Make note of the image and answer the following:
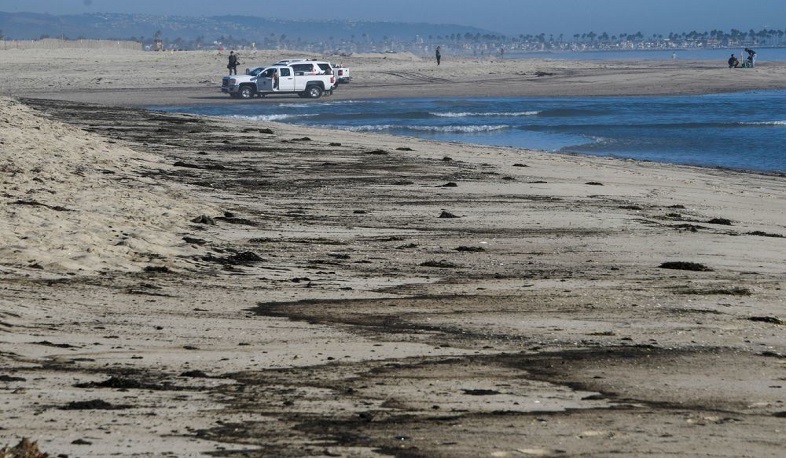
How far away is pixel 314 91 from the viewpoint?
4884 centimetres

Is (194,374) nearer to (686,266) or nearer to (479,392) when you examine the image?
(479,392)

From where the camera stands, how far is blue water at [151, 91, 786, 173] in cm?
2603

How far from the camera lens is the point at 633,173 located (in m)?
17.7

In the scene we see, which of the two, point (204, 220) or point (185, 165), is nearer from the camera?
point (204, 220)

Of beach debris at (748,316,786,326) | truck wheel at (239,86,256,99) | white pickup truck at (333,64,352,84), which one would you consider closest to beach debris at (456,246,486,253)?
beach debris at (748,316,786,326)

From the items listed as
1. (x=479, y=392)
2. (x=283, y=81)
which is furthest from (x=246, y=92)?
(x=479, y=392)

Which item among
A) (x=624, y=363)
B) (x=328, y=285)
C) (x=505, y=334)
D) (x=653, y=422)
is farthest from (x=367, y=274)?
(x=653, y=422)

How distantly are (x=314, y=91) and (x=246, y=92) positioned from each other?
307cm

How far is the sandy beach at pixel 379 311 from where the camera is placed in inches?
184

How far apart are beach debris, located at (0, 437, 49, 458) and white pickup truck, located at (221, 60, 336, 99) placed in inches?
1721

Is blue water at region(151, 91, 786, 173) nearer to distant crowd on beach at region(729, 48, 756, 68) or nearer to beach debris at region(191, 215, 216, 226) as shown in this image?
beach debris at region(191, 215, 216, 226)

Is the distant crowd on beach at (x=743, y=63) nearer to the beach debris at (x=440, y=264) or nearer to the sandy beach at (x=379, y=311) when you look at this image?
the sandy beach at (x=379, y=311)

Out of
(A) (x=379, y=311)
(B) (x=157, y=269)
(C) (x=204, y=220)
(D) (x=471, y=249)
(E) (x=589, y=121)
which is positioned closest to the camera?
(A) (x=379, y=311)

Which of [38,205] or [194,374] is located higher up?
[38,205]
